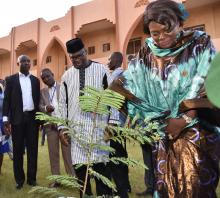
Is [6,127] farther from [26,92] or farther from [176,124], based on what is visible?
[176,124]

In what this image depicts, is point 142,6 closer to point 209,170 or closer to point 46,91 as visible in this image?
point 46,91

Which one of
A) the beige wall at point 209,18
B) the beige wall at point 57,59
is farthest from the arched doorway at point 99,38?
the beige wall at point 209,18

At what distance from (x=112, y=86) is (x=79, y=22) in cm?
1547

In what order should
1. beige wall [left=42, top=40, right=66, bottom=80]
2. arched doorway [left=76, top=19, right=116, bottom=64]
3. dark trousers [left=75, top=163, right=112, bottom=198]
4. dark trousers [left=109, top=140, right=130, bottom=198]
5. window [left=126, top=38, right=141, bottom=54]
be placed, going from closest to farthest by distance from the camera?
1. dark trousers [left=75, top=163, right=112, bottom=198]
2. dark trousers [left=109, top=140, right=130, bottom=198]
3. window [left=126, top=38, right=141, bottom=54]
4. arched doorway [left=76, top=19, right=116, bottom=64]
5. beige wall [left=42, top=40, right=66, bottom=80]

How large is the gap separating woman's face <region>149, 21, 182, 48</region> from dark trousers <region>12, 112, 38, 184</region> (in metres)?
3.00

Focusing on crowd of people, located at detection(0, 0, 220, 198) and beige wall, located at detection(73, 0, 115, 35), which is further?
beige wall, located at detection(73, 0, 115, 35)

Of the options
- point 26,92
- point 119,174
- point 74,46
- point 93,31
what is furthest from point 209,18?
point 74,46

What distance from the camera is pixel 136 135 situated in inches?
40.0

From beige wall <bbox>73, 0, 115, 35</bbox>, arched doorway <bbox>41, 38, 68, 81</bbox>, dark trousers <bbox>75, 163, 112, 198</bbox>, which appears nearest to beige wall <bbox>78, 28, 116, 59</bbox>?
beige wall <bbox>73, 0, 115, 35</bbox>

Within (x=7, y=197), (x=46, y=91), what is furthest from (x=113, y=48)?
(x=7, y=197)

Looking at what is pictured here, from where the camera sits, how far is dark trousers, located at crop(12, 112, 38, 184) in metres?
4.28

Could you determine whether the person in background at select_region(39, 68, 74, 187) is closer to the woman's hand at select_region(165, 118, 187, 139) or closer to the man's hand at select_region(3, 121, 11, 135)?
the man's hand at select_region(3, 121, 11, 135)

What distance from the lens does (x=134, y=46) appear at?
16031 millimetres

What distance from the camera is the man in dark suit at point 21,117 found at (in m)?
4.29
